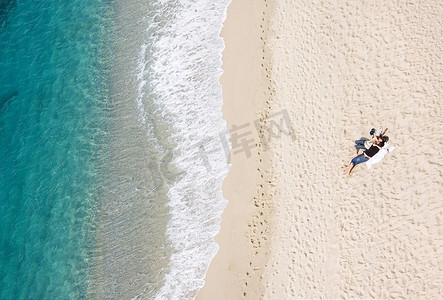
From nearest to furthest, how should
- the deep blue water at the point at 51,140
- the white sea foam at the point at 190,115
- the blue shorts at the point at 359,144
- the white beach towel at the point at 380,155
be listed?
the white beach towel at the point at 380,155
the blue shorts at the point at 359,144
the white sea foam at the point at 190,115
the deep blue water at the point at 51,140

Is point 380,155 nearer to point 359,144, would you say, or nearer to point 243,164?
point 359,144

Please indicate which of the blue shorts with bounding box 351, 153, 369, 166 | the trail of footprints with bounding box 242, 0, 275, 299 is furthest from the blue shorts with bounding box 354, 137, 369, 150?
the trail of footprints with bounding box 242, 0, 275, 299

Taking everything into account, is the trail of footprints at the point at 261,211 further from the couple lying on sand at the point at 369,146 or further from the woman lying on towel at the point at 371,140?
the woman lying on towel at the point at 371,140

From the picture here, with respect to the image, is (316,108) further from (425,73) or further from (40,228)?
(40,228)

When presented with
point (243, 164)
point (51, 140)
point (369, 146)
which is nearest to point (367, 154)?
point (369, 146)

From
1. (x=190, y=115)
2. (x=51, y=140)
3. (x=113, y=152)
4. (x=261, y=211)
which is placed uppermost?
(x=51, y=140)

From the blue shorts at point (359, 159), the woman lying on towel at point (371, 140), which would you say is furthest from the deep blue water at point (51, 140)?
the woman lying on towel at point (371, 140)
